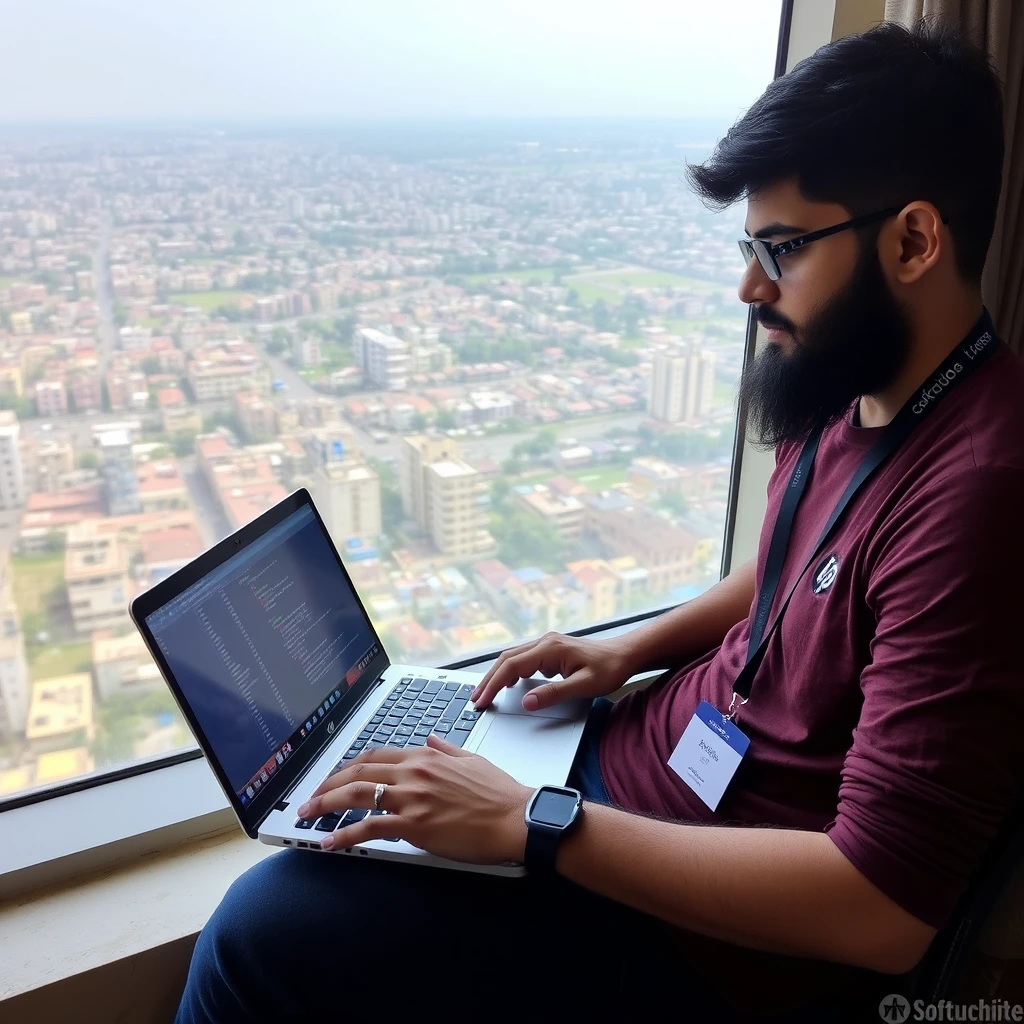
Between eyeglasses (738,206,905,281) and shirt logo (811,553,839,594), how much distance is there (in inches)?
Result: 13.0

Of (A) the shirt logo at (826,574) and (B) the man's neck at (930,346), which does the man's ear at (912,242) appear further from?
(A) the shirt logo at (826,574)

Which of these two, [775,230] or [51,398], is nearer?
[775,230]

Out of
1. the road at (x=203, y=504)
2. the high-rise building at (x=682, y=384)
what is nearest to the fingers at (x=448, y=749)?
the road at (x=203, y=504)

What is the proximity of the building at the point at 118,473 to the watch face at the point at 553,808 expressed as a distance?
0.76m

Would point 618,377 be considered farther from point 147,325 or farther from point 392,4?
point 147,325

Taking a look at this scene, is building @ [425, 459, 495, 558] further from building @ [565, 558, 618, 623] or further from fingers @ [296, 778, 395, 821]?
fingers @ [296, 778, 395, 821]

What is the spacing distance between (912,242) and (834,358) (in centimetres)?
14

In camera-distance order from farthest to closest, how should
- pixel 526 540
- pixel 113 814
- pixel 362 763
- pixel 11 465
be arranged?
1. pixel 526 540
2. pixel 113 814
3. pixel 11 465
4. pixel 362 763


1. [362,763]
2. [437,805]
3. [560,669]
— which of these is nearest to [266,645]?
[362,763]

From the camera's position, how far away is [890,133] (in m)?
0.94

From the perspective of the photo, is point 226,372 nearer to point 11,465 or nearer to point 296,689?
point 11,465

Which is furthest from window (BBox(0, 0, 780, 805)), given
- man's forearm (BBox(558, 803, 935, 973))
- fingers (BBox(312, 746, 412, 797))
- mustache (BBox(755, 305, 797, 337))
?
man's forearm (BBox(558, 803, 935, 973))

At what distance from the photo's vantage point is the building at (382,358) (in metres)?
1.43

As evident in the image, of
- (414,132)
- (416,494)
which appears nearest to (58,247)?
(414,132)
